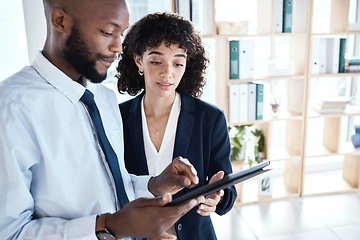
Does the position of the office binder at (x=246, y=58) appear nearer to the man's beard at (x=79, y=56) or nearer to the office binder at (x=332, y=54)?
the office binder at (x=332, y=54)

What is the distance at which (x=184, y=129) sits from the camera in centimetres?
146

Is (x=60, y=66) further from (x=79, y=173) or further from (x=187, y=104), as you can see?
(x=187, y=104)

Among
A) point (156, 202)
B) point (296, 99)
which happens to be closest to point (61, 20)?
point (156, 202)

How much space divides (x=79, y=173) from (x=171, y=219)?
0.91 ft

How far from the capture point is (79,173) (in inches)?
33.4

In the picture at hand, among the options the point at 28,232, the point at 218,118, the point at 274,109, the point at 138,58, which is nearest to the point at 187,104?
the point at 218,118

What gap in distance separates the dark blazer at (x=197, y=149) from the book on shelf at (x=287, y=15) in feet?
6.02

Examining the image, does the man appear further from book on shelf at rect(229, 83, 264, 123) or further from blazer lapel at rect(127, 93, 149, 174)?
book on shelf at rect(229, 83, 264, 123)

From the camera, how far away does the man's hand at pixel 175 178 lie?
Result: 1.04 meters

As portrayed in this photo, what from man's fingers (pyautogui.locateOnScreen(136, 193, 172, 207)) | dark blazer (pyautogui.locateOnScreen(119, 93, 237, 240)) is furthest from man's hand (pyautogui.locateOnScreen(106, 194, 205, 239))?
dark blazer (pyautogui.locateOnScreen(119, 93, 237, 240))

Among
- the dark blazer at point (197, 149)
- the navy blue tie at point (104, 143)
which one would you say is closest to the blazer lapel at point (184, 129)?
the dark blazer at point (197, 149)

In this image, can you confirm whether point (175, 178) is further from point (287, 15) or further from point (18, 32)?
point (287, 15)

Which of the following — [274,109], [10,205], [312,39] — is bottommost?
[274,109]

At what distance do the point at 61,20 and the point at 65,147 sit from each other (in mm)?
323
